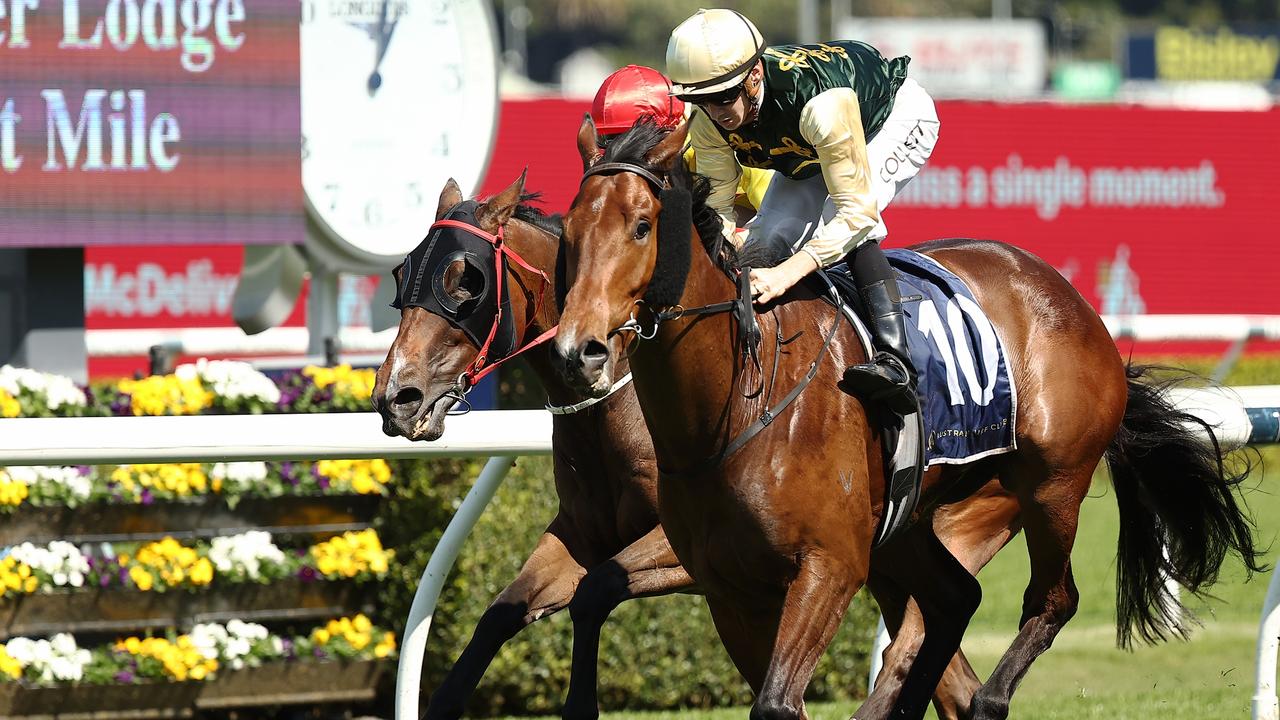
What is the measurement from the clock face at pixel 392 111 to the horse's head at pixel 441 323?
286 cm

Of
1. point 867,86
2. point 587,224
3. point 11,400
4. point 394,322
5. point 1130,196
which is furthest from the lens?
point 1130,196

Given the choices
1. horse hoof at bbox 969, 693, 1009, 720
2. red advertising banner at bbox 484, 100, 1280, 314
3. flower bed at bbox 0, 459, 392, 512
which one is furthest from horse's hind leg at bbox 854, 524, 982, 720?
red advertising banner at bbox 484, 100, 1280, 314

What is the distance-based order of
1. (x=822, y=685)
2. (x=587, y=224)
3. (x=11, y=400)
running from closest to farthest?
1. (x=587, y=224)
2. (x=11, y=400)
3. (x=822, y=685)

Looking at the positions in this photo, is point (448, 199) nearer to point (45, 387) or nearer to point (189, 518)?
point (189, 518)

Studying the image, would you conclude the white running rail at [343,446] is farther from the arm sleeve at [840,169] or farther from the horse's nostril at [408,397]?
the arm sleeve at [840,169]

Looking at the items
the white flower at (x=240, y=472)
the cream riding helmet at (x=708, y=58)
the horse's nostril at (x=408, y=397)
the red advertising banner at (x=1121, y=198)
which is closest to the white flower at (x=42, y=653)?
the white flower at (x=240, y=472)

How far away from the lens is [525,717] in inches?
203

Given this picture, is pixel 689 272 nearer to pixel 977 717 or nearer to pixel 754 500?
pixel 754 500

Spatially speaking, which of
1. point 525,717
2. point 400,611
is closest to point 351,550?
point 400,611

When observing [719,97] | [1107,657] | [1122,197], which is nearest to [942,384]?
[719,97]

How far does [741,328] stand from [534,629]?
208 cm

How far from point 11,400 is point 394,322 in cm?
171

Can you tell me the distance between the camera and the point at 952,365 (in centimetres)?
364

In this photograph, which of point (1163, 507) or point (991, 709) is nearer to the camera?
point (991, 709)
